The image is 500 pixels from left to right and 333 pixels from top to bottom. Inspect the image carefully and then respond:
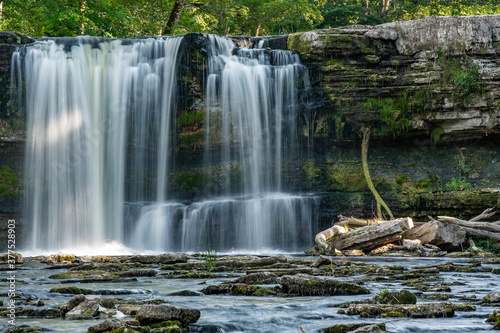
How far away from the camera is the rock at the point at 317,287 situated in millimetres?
7132

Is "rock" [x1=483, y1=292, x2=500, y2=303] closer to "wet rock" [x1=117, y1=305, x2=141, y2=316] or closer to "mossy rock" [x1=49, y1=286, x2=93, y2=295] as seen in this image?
"wet rock" [x1=117, y1=305, x2=141, y2=316]

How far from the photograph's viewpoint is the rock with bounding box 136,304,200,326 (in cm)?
496

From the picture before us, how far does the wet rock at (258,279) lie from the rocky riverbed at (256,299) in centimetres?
2

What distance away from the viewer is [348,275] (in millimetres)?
9273

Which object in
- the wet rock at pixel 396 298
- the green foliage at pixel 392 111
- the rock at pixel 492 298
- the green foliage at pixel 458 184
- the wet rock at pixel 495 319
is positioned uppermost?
the green foliage at pixel 392 111

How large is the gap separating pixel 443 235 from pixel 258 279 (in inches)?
339

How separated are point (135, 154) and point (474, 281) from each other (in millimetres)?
13892

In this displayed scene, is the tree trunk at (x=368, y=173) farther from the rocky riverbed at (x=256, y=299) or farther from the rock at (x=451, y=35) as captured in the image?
the rocky riverbed at (x=256, y=299)

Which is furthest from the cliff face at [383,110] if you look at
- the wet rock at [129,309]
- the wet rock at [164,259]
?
the wet rock at [129,309]

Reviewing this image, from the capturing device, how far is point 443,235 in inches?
587

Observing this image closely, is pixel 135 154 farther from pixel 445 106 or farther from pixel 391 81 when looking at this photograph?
pixel 445 106

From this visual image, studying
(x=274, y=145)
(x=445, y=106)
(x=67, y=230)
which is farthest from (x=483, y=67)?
(x=67, y=230)

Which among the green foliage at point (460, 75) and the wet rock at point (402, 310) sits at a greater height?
the green foliage at point (460, 75)

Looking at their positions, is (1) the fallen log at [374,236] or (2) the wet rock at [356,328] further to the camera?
(1) the fallen log at [374,236]
